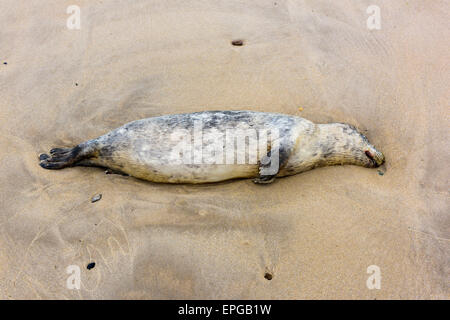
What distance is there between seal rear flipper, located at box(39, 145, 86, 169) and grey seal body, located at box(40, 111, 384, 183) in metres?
0.01

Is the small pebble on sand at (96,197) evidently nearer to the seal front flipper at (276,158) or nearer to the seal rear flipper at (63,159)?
the seal rear flipper at (63,159)

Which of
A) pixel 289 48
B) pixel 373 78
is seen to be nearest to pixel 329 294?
pixel 373 78

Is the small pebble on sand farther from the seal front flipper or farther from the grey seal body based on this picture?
the seal front flipper

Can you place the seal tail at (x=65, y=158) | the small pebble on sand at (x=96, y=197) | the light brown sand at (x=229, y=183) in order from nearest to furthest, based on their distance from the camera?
the light brown sand at (x=229, y=183) < the small pebble on sand at (x=96, y=197) < the seal tail at (x=65, y=158)

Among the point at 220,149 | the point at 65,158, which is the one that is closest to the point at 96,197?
the point at 65,158

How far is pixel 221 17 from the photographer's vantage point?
4.86 m

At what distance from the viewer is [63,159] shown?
3.50m

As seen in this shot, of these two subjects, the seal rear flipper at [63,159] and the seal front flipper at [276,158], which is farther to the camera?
the seal rear flipper at [63,159]

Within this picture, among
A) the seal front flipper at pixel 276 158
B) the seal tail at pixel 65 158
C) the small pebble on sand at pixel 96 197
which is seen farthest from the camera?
the seal tail at pixel 65 158

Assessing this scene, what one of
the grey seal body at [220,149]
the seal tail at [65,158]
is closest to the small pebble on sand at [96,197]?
the grey seal body at [220,149]

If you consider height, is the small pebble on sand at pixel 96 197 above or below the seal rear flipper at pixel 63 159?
below

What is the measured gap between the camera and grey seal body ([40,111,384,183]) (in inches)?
123

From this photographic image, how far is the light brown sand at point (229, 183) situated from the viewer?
275 cm

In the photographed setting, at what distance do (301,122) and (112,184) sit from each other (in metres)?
2.02
